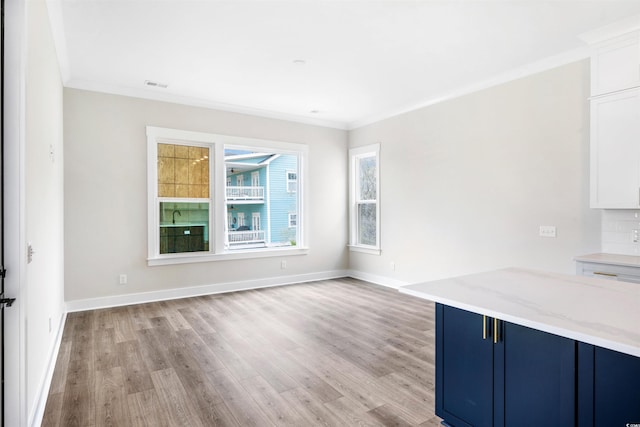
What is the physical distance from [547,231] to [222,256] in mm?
4214

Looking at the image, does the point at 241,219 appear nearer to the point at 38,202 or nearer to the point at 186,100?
the point at 186,100

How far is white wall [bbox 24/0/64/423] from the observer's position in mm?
2002

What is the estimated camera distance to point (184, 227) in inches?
204

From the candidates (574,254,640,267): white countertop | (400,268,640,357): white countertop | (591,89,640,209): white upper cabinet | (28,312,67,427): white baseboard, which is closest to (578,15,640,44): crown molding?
(591,89,640,209): white upper cabinet

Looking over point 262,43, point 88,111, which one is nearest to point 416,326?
point 262,43

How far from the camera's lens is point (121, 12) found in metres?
2.88

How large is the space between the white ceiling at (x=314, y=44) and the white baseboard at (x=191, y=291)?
8.73 ft

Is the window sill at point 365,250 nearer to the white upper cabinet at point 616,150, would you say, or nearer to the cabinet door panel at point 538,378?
the white upper cabinet at point 616,150

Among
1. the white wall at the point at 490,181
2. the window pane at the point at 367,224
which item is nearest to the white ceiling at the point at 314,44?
the white wall at the point at 490,181

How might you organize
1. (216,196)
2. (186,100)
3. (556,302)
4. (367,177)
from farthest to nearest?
(367,177)
(216,196)
(186,100)
(556,302)

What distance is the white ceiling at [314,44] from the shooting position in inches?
112

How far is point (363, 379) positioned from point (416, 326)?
1379mm

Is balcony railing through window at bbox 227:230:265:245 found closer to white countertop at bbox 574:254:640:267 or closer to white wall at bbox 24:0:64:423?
white wall at bbox 24:0:64:423

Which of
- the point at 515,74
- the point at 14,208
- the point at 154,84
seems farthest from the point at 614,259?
the point at 154,84
